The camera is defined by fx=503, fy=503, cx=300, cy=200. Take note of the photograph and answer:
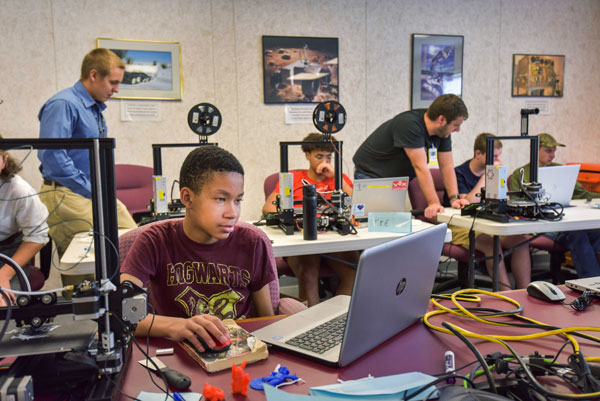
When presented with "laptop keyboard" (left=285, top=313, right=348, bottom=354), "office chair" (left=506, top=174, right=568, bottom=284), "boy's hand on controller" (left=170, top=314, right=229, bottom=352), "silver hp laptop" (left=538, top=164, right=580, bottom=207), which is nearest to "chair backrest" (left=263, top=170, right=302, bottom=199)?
"silver hp laptop" (left=538, top=164, right=580, bottom=207)

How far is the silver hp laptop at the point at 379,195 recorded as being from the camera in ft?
9.11

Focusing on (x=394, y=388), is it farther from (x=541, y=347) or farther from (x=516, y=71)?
(x=516, y=71)

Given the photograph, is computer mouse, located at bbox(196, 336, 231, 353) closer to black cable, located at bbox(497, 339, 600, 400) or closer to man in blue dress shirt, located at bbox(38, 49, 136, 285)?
black cable, located at bbox(497, 339, 600, 400)

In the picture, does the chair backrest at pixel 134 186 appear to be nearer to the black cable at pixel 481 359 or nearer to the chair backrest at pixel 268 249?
the chair backrest at pixel 268 249

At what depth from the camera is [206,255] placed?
149 centimetres

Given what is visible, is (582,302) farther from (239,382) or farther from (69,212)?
(69,212)

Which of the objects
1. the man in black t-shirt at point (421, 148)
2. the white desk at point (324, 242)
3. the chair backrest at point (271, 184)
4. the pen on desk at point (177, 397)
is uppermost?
the man in black t-shirt at point (421, 148)

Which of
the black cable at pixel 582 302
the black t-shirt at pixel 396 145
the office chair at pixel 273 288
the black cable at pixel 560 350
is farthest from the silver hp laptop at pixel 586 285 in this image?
the black t-shirt at pixel 396 145

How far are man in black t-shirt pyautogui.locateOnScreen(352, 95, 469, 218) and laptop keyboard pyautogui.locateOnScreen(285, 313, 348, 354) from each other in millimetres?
2229

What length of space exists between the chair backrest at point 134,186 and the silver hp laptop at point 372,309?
2.79 metres

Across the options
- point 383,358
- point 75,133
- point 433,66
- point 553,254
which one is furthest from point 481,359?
point 433,66

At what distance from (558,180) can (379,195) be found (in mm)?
1225

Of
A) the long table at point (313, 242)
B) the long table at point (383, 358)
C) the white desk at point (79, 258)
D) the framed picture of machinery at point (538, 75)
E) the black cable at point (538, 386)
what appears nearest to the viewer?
the black cable at point (538, 386)

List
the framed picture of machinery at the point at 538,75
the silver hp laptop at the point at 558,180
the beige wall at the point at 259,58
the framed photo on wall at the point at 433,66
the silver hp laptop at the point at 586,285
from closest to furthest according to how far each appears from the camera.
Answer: the silver hp laptop at the point at 586,285 < the silver hp laptop at the point at 558,180 < the beige wall at the point at 259,58 < the framed photo on wall at the point at 433,66 < the framed picture of machinery at the point at 538,75
